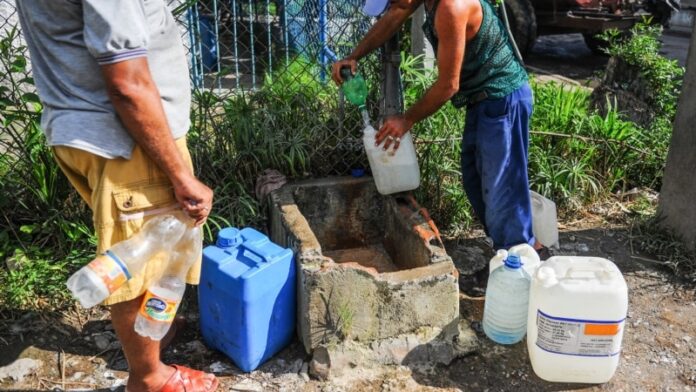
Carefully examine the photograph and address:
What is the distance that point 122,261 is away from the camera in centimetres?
213

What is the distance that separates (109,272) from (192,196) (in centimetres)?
36

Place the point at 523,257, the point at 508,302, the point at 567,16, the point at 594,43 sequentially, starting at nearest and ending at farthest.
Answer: the point at 508,302 < the point at 523,257 < the point at 567,16 < the point at 594,43

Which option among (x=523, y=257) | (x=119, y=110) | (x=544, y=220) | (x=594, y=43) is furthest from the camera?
(x=594, y=43)

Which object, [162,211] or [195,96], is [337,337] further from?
[195,96]

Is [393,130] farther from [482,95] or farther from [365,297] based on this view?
[365,297]

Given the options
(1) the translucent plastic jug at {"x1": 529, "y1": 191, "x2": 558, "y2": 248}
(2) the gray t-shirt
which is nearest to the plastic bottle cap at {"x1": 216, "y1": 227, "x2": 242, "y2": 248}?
(2) the gray t-shirt

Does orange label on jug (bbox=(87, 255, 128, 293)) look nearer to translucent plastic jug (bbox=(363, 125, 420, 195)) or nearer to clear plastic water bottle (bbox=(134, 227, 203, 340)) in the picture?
clear plastic water bottle (bbox=(134, 227, 203, 340))

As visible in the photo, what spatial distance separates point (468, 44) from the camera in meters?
2.95

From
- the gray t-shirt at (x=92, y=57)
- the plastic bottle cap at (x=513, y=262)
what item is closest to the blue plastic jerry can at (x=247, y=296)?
the gray t-shirt at (x=92, y=57)

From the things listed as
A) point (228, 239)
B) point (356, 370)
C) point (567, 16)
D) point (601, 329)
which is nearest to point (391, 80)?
point (228, 239)

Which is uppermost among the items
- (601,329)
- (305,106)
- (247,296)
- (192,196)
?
(192,196)

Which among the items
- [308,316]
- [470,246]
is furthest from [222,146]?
[470,246]

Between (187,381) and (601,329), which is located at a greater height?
(601,329)

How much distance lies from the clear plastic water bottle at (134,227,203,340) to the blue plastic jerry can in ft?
0.71
